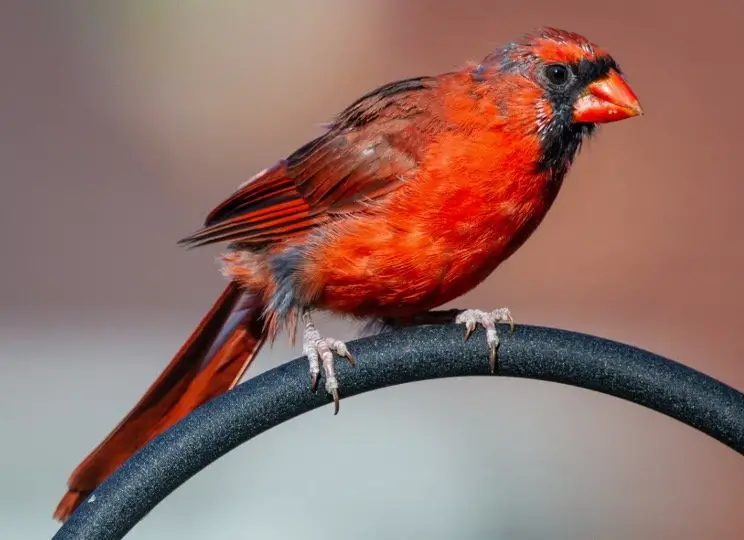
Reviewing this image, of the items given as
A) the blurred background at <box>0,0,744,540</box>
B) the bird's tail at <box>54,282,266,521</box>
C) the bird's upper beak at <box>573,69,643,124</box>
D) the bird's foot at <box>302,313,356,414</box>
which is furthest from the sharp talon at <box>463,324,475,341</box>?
the blurred background at <box>0,0,744,540</box>

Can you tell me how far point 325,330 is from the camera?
4016 millimetres

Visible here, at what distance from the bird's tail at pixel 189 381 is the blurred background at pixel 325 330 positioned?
1.26 meters

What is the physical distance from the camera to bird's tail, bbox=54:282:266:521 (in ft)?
8.53

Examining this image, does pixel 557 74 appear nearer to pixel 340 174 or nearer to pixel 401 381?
pixel 340 174

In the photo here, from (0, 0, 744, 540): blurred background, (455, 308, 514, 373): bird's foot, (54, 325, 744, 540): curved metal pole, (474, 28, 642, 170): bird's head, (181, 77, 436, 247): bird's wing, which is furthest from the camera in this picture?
(0, 0, 744, 540): blurred background

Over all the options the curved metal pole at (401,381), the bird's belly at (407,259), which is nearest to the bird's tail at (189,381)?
the bird's belly at (407,259)

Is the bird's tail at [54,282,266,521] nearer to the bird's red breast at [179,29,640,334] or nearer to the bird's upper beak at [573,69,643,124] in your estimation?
the bird's red breast at [179,29,640,334]

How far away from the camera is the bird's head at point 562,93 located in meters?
2.72

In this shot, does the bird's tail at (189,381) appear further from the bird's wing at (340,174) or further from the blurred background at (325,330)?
the blurred background at (325,330)

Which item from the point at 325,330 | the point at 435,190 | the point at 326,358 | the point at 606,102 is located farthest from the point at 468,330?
the point at 325,330

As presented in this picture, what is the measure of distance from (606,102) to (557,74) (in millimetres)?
143

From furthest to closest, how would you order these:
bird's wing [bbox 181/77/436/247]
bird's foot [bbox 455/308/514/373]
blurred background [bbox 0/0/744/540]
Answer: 1. blurred background [bbox 0/0/744/540]
2. bird's wing [bbox 181/77/436/247]
3. bird's foot [bbox 455/308/514/373]

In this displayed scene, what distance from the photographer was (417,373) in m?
2.22

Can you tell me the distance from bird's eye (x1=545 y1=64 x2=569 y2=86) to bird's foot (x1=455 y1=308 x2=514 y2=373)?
58 cm
